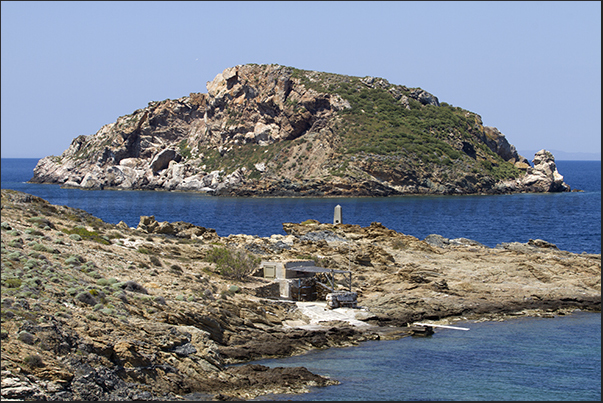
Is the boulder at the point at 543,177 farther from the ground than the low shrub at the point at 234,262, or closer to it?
farther from the ground

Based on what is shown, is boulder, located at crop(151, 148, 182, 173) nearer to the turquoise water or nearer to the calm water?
the calm water

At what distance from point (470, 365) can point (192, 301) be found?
957 cm

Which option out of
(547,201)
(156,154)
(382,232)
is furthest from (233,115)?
(382,232)

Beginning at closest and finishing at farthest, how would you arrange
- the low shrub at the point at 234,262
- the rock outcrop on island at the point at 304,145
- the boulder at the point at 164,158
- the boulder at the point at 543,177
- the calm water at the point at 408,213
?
1. the low shrub at the point at 234,262
2. the calm water at the point at 408,213
3. the rock outcrop on island at the point at 304,145
4. the boulder at the point at 543,177
5. the boulder at the point at 164,158

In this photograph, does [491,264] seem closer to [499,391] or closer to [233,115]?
[499,391]

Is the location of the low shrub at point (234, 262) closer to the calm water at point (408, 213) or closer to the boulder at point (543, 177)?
the calm water at point (408, 213)

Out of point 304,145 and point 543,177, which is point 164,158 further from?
point 543,177

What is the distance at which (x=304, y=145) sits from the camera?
12012 cm

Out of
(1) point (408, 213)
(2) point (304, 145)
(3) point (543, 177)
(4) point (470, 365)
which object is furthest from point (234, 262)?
(3) point (543, 177)

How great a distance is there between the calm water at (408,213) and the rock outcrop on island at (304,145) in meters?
6.48

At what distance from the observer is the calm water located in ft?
206

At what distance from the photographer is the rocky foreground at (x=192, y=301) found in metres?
15.7

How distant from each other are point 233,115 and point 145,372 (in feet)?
395

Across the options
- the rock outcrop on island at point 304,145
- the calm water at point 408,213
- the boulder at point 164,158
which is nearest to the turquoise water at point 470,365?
the calm water at point 408,213
